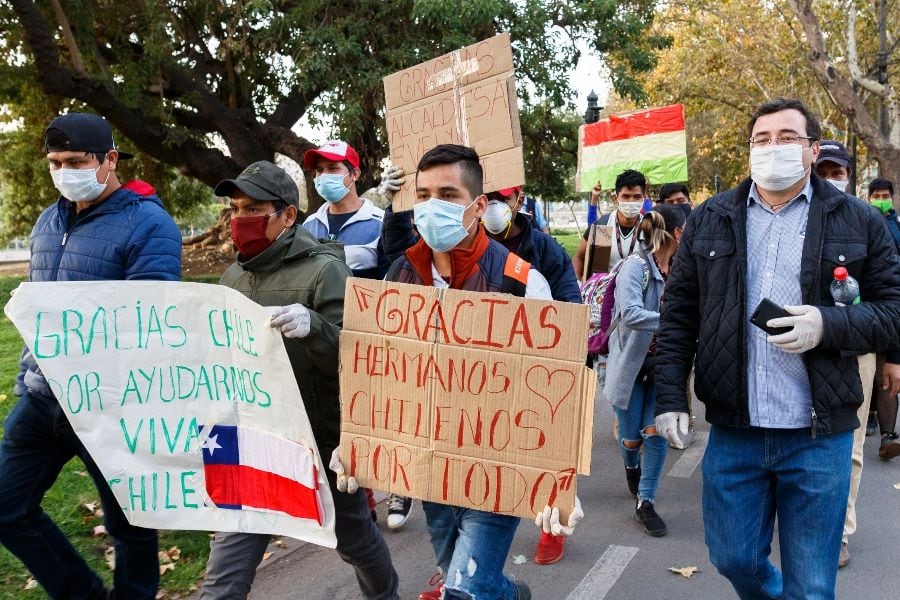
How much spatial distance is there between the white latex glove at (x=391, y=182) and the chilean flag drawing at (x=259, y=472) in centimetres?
159

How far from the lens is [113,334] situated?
3.02 meters

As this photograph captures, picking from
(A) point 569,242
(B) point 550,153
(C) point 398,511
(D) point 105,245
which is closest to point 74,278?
(D) point 105,245

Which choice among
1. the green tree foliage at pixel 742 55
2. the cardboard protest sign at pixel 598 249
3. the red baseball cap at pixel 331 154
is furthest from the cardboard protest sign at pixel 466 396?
the green tree foliage at pixel 742 55

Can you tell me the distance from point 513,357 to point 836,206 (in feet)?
3.92

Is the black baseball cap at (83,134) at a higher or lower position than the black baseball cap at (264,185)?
higher

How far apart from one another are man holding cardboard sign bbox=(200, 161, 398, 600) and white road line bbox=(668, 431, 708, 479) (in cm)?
318

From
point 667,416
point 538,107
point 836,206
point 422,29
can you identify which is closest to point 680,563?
point 667,416

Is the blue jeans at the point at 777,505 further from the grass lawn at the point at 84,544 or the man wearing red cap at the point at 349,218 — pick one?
the grass lawn at the point at 84,544

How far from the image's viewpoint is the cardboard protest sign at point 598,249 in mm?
6137

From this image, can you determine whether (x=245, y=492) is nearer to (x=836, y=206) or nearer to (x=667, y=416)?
(x=667, y=416)

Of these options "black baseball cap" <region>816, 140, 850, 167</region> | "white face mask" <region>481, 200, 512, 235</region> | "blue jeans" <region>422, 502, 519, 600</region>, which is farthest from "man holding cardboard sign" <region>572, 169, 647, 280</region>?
"blue jeans" <region>422, 502, 519, 600</region>

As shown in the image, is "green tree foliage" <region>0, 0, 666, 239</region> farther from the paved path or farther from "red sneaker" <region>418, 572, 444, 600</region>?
"red sneaker" <region>418, 572, 444, 600</region>

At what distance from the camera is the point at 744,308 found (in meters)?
2.81

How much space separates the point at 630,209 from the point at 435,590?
123 inches
